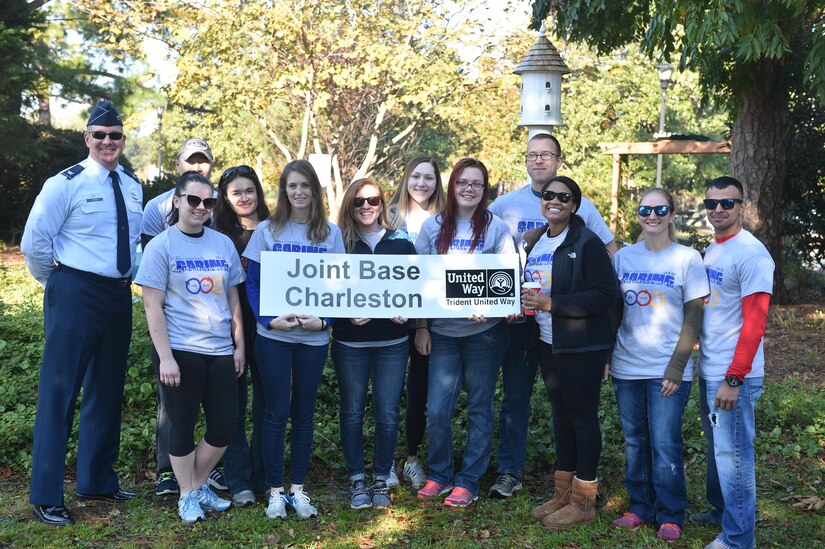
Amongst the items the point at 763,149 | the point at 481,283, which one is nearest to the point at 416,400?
the point at 481,283

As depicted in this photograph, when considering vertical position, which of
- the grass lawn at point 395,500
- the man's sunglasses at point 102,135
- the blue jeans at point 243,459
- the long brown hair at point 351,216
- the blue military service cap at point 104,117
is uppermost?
the blue military service cap at point 104,117

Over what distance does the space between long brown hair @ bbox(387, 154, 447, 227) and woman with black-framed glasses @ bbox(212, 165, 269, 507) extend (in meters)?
0.90

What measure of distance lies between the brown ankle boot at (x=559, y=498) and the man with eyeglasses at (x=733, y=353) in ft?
3.00

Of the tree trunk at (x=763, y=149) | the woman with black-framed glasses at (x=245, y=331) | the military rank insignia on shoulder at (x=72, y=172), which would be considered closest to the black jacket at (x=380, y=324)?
the woman with black-framed glasses at (x=245, y=331)

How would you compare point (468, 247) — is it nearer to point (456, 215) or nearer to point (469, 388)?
point (456, 215)

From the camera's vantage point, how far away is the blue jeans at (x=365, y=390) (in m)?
5.25

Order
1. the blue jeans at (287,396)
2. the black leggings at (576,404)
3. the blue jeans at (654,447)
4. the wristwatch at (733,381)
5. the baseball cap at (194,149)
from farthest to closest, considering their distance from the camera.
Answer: the baseball cap at (194,149) < the blue jeans at (287,396) < the black leggings at (576,404) < the blue jeans at (654,447) < the wristwatch at (733,381)

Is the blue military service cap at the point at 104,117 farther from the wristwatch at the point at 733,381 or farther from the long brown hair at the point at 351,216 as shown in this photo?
the wristwatch at the point at 733,381

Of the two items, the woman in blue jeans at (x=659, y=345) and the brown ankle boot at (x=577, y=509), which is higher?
the woman in blue jeans at (x=659, y=345)

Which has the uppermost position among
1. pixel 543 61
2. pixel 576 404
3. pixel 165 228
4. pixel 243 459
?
pixel 543 61

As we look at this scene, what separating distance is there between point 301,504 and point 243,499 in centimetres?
42

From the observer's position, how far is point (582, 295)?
4.73m

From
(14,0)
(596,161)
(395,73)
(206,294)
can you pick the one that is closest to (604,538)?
(206,294)

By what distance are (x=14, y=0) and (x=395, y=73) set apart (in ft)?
27.6
